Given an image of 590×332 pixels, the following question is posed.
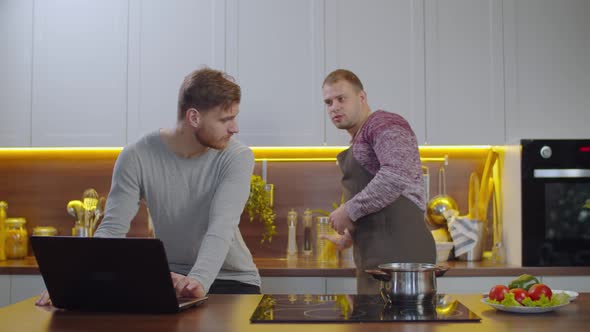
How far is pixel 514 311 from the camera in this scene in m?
1.58

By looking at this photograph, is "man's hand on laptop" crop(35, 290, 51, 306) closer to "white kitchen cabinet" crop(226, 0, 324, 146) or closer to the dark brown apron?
the dark brown apron

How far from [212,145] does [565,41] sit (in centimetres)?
204

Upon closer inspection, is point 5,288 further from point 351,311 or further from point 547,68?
point 547,68

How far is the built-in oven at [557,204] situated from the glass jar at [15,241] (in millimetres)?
2405

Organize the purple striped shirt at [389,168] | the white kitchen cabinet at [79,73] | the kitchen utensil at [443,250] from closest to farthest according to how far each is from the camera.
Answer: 1. the purple striped shirt at [389,168]
2. the kitchen utensil at [443,250]
3. the white kitchen cabinet at [79,73]

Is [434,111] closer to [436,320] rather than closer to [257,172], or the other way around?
[257,172]

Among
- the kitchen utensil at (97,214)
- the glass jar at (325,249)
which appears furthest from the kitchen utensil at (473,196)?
the kitchen utensil at (97,214)

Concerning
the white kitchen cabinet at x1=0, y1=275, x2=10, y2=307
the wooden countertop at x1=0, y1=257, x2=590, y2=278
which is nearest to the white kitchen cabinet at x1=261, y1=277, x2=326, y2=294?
the wooden countertop at x1=0, y1=257, x2=590, y2=278

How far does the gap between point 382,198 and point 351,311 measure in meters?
0.86

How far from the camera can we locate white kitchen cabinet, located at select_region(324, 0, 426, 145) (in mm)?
3320

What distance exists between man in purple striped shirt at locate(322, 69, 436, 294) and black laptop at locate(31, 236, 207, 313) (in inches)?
37.8

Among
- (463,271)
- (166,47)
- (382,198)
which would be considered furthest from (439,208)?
(166,47)

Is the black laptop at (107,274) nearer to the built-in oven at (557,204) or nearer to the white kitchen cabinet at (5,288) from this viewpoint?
the white kitchen cabinet at (5,288)

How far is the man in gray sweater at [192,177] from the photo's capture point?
206cm
